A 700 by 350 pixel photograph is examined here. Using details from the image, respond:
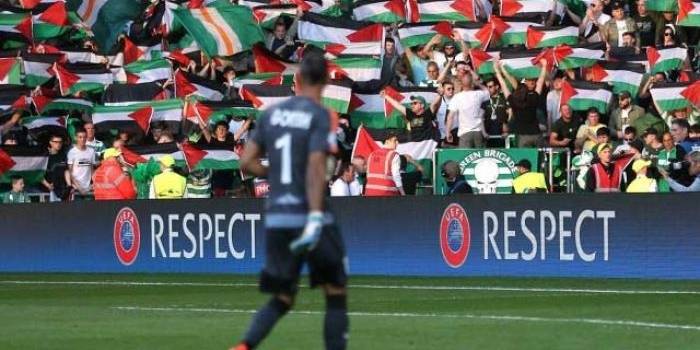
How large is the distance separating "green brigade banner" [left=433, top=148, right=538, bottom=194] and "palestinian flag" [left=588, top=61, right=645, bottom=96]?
3.29 m

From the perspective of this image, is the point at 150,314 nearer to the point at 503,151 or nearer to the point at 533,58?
the point at 503,151

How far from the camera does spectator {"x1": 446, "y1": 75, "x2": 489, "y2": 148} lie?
90.3 feet

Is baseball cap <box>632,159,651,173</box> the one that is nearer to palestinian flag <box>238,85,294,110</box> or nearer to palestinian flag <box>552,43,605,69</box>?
palestinian flag <box>552,43,605,69</box>

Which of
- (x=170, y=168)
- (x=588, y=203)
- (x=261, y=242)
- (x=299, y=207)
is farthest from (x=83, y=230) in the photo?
(x=299, y=207)

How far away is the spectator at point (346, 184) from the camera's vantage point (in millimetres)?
27312

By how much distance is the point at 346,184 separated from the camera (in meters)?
27.3

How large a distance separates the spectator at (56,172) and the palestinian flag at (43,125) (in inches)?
45.9

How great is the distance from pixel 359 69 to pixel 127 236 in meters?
5.41

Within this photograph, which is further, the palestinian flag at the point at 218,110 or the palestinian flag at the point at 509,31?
the palestinian flag at the point at 509,31

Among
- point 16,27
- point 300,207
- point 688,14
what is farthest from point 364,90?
point 300,207

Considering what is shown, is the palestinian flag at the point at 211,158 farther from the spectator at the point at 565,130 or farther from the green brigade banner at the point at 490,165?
the spectator at the point at 565,130

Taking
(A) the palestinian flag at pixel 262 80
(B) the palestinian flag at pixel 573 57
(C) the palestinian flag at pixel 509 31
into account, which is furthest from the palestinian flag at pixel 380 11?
(B) the palestinian flag at pixel 573 57

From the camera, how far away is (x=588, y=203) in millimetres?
23844

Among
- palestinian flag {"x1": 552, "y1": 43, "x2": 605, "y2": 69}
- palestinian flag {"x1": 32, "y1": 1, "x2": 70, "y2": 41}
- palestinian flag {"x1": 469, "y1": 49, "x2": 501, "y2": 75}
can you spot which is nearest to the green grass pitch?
palestinian flag {"x1": 469, "y1": 49, "x2": 501, "y2": 75}
